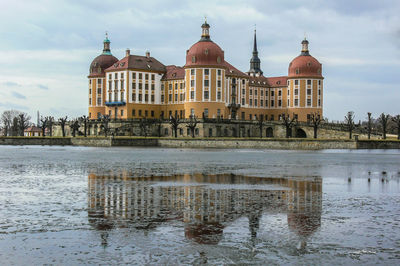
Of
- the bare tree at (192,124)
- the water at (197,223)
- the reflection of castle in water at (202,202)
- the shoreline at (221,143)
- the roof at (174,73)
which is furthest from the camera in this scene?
the roof at (174,73)

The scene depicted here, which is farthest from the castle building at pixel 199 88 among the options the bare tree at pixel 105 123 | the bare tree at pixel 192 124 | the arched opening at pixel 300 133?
the arched opening at pixel 300 133

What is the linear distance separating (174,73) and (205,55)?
51.3ft

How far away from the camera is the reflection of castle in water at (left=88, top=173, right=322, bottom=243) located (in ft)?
48.8

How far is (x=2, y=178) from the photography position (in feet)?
93.2

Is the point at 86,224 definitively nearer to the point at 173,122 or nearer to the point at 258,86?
the point at 173,122

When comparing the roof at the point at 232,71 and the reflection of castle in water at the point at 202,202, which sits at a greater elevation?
the roof at the point at 232,71

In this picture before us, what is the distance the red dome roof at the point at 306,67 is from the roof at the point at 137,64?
109 ft

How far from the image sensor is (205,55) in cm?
12100

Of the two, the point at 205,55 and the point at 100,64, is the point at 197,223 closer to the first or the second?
the point at 205,55

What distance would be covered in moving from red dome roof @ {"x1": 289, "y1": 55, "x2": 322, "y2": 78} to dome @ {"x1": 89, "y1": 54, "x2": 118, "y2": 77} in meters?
45.8

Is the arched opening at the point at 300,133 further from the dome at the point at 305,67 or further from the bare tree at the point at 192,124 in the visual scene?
the bare tree at the point at 192,124

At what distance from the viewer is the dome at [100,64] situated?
137750 mm

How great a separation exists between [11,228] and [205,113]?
10675 centimetres

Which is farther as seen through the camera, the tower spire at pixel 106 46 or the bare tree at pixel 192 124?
the tower spire at pixel 106 46
